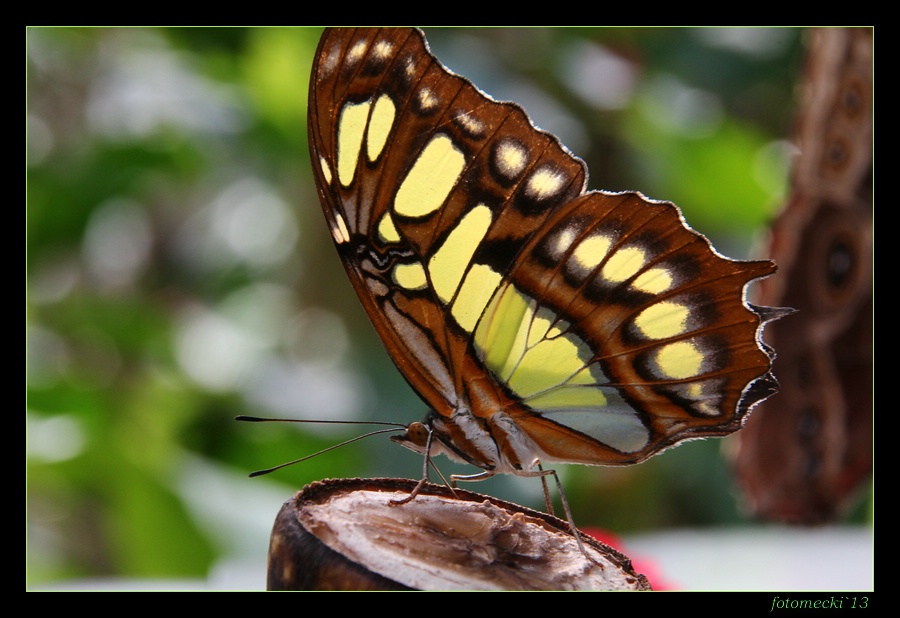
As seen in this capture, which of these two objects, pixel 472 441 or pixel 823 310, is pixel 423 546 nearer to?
pixel 472 441

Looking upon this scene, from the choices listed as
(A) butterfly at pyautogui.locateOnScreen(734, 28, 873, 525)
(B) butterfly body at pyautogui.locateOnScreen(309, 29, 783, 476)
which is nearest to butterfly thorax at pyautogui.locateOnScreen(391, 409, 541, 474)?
(B) butterfly body at pyautogui.locateOnScreen(309, 29, 783, 476)

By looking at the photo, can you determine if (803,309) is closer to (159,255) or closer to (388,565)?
(388,565)

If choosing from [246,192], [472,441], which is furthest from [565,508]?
[246,192]

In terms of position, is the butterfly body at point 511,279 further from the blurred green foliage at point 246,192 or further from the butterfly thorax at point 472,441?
the blurred green foliage at point 246,192

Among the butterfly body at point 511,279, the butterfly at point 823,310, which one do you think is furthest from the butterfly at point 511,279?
the butterfly at point 823,310

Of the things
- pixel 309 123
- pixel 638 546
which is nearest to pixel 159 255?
pixel 638 546

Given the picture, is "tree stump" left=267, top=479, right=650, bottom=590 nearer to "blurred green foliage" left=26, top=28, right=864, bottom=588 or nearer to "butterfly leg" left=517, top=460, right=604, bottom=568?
"butterfly leg" left=517, top=460, right=604, bottom=568
